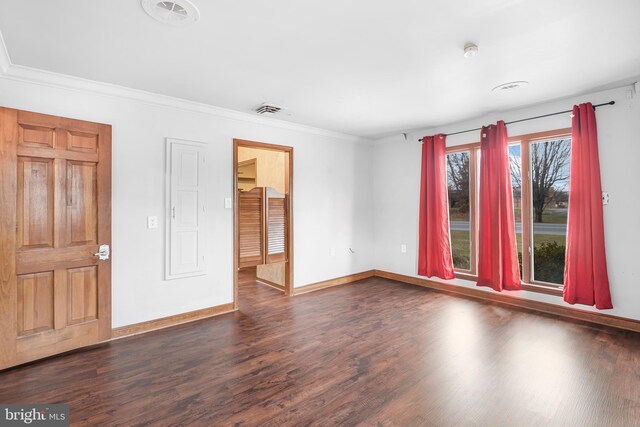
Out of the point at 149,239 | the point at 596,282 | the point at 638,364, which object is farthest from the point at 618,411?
the point at 149,239

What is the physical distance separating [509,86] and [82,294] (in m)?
4.71

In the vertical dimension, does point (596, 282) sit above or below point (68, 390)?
above

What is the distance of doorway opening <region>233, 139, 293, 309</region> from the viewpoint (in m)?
4.45

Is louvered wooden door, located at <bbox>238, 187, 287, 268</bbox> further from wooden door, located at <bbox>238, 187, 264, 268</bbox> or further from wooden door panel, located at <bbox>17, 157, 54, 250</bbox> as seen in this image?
wooden door panel, located at <bbox>17, 157, 54, 250</bbox>

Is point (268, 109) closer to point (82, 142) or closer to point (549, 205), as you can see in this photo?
point (82, 142)

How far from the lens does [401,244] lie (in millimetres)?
5434

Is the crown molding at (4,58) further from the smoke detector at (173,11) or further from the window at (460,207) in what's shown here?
the window at (460,207)

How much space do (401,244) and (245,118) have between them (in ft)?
10.9

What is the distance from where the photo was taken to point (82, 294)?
288 cm

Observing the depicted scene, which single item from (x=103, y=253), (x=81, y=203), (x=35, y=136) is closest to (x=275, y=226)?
(x=103, y=253)

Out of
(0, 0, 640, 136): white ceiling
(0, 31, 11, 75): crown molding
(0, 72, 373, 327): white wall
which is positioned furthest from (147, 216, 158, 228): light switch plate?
(0, 31, 11, 75): crown molding

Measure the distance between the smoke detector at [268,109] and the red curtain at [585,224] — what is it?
3.48 metres

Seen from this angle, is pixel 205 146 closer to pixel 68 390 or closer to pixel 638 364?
pixel 68 390

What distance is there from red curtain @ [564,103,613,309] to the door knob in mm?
4984
